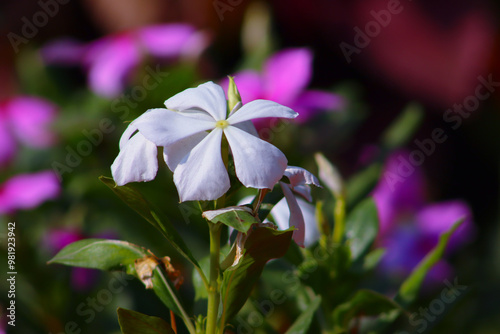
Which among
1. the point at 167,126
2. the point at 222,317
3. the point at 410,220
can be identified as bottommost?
the point at 410,220

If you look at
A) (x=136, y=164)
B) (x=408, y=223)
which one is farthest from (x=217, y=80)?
(x=136, y=164)

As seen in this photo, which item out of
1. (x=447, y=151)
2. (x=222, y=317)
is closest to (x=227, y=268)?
(x=222, y=317)

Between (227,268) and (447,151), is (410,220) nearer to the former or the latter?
(227,268)

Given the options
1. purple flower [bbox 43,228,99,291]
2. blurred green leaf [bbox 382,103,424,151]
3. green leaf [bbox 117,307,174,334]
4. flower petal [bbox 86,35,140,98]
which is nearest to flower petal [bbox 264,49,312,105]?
blurred green leaf [bbox 382,103,424,151]

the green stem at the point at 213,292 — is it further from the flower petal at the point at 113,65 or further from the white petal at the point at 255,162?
the flower petal at the point at 113,65

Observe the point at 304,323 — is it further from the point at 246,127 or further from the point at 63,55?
the point at 63,55

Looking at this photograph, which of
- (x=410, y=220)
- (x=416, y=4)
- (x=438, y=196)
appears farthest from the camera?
(x=416, y=4)

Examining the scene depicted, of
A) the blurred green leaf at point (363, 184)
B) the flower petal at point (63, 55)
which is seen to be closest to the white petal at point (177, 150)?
the blurred green leaf at point (363, 184)

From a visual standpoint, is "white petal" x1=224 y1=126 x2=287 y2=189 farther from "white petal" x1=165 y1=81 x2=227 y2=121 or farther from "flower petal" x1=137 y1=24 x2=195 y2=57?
"flower petal" x1=137 y1=24 x2=195 y2=57
